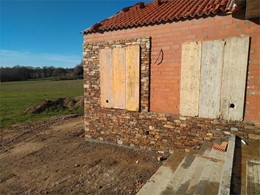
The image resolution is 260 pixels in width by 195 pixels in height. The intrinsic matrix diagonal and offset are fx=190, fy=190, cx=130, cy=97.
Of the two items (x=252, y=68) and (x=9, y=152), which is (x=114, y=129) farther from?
(x=252, y=68)

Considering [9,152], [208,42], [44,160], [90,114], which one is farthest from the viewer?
[90,114]

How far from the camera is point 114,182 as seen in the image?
173 inches

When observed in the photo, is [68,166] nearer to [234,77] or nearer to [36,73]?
[234,77]

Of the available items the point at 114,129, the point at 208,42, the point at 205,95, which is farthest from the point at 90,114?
the point at 208,42

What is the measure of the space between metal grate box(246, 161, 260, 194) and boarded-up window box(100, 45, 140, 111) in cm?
329

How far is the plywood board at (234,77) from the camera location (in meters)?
4.29

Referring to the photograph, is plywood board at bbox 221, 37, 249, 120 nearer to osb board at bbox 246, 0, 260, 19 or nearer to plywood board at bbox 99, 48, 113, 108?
osb board at bbox 246, 0, 260, 19

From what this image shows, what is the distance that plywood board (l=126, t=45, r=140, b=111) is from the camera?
5.65 metres

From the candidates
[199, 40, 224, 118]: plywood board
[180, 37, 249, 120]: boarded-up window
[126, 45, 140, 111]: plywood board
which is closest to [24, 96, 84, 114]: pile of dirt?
[126, 45, 140, 111]: plywood board

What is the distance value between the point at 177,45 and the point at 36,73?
208 feet

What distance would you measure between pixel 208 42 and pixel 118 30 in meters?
2.71

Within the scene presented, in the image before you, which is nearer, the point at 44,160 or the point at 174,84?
the point at 174,84

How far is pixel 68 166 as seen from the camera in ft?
17.1

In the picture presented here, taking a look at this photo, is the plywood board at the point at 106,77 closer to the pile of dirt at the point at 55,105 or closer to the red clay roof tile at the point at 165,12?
the red clay roof tile at the point at 165,12
